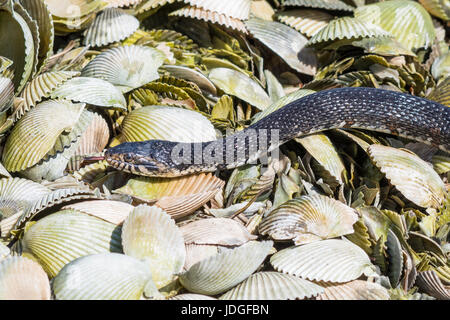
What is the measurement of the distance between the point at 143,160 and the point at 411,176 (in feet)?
4.93

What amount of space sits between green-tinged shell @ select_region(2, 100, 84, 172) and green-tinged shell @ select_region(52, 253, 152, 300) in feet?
2.99

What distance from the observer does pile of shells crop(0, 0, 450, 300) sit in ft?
8.16

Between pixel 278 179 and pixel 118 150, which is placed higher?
pixel 118 150

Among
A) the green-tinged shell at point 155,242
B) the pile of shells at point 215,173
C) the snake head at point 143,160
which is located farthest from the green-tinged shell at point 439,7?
the green-tinged shell at point 155,242

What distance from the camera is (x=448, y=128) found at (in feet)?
10.9

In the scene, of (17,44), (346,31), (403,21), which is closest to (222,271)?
(17,44)

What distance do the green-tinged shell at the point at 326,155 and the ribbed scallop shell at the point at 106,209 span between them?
113cm

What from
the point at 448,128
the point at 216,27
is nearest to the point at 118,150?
the point at 216,27

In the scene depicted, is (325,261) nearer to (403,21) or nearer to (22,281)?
(22,281)

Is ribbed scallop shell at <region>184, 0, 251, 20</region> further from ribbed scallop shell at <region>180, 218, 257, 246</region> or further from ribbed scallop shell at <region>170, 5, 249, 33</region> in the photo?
ribbed scallop shell at <region>180, 218, 257, 246</region>

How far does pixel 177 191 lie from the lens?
120 inches

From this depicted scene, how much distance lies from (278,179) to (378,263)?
2.43 ft
